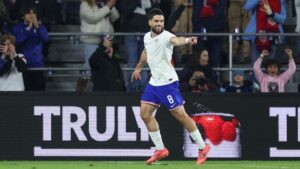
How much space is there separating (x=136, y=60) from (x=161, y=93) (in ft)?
14.2

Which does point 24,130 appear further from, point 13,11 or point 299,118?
point 299,118

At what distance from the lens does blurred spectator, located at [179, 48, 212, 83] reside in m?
19.4

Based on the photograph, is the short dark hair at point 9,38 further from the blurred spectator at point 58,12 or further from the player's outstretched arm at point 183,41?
the player's outstretched arm at point 183,41

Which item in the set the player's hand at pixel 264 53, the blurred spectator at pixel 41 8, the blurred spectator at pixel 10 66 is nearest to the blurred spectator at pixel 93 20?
the blurred spectator at pixel 41 8

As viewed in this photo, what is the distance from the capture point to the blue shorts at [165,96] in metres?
16.3

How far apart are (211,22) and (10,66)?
3870mm

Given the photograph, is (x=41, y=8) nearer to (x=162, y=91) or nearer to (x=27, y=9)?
(x=27, y=9)

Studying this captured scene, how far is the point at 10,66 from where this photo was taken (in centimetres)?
1962

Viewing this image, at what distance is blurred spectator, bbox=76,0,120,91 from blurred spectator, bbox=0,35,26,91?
1553 millimetres

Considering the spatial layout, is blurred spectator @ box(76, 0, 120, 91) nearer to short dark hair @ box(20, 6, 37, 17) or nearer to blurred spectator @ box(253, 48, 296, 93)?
short dark hair @ box(20, 6, 37, 17)

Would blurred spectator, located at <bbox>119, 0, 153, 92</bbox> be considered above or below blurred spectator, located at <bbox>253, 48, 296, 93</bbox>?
above

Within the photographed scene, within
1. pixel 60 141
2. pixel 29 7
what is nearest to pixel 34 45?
pixel 29 7

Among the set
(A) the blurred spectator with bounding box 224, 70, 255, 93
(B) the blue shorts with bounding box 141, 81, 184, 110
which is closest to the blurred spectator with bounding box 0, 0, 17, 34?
(A) the blurred spectator with bounding box 224, 70, 255, 93

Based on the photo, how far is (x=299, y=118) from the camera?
61.9ft
